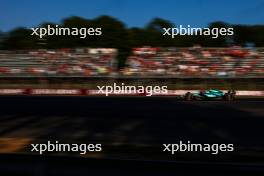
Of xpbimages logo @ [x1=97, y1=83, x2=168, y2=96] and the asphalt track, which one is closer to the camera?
the asphalt track

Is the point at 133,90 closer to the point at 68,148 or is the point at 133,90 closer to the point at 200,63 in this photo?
the point at 200,63

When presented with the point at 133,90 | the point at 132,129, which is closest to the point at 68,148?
the point at 132,129

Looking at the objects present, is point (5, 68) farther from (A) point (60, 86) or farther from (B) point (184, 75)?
(B) point (184, 75)

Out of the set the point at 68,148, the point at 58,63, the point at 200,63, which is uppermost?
the point at 58,63

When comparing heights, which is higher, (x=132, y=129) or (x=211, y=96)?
(x=132, y=129)

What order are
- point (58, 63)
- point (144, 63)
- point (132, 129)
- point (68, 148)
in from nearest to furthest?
point (68, 148)
point (132, 129)
point (144, 63)
point (58, 63)

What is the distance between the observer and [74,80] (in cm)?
4428

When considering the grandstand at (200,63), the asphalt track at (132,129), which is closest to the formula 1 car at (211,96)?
the asphalt track at (132,129)

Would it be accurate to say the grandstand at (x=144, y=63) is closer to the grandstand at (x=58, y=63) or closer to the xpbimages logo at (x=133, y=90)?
the grandstand at (x=58, y=63)

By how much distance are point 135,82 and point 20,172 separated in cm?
3735

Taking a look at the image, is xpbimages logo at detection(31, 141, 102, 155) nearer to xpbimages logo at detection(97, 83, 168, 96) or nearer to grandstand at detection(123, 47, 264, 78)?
xpbimages logo at detection(97, 83, 168, 96)

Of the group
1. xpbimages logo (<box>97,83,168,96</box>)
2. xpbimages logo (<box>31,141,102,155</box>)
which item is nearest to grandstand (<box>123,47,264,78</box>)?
xpbimages logo (<box>97,83,168,96</box>)

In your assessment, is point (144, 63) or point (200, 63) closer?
point (200, 63)

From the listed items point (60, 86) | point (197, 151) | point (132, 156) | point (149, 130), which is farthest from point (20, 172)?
point (60, 86)
